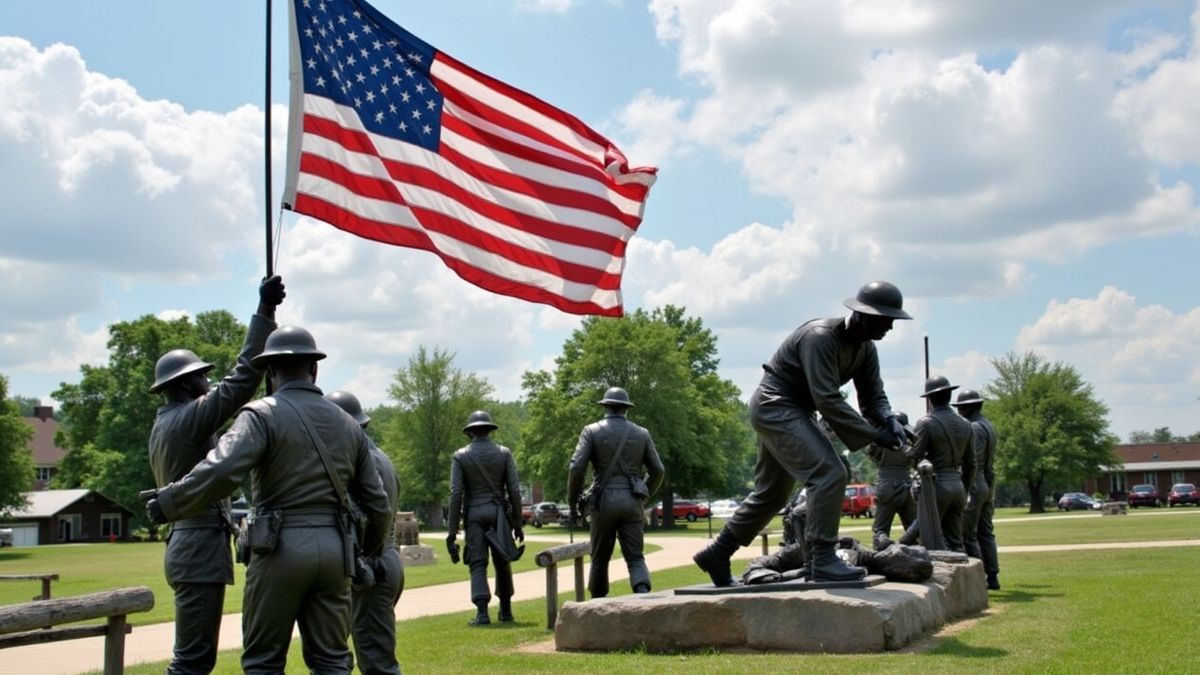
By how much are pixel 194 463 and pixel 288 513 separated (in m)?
1.48

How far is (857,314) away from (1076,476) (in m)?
72.8

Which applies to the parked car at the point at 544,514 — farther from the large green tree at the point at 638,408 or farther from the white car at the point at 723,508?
the white car at the point at 723,508

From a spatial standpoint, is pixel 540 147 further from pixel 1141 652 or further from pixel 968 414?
pixel 968 414

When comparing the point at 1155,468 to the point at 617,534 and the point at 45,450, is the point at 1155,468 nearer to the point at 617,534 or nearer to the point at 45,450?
the point at 45,450

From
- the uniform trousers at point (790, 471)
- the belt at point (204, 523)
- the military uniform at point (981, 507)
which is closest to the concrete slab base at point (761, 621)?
the uniform trousers at point (790, 471)

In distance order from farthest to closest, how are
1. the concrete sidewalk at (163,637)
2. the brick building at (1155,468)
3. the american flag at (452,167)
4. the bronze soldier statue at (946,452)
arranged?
1. the brick building at (1155,468)
2. the bronze soldier statue at (946,452)
3. the concrete sidewalk at (163,637)
4. the american flag at (452,167)

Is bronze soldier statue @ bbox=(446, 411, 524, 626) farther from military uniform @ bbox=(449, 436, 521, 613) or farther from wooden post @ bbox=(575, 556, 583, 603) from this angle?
wooden post @ bbox=(575, 556, 583, 603)

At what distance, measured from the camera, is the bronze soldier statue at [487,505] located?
522 inches

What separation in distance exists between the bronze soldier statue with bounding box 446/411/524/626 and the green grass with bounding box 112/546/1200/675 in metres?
0.55

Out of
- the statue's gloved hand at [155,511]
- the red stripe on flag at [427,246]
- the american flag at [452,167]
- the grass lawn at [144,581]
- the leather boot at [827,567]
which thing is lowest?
the grass lawn at [144,581]

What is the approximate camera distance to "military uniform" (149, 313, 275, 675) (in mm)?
6742

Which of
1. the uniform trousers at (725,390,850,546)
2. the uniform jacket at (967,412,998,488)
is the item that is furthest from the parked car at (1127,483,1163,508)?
the uniform trousers at (725,390,850,546)

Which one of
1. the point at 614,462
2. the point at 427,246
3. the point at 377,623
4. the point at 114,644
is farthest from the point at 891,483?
the point at 114,644

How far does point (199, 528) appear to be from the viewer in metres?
7.00
